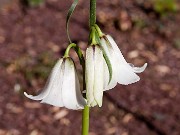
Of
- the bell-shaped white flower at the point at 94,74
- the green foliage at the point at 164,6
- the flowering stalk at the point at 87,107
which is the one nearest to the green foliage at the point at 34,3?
the green foliage at the point at 164,6

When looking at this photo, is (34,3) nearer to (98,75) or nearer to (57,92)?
(57,92)

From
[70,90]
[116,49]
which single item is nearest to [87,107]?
[70,90]

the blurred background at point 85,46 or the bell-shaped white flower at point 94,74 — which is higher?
the bell-shaped white flower at point 94,74

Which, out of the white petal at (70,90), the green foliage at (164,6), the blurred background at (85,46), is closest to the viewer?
the white petal at (70,90)

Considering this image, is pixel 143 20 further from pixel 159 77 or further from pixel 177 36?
pixel 159 77

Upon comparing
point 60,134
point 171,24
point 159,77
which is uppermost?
point 171,24

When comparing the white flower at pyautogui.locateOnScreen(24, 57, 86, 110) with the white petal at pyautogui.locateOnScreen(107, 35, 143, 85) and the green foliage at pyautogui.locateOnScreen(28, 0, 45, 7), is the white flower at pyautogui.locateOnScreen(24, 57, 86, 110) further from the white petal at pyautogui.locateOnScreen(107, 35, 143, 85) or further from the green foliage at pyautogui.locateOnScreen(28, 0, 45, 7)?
the green foliage at pyautogui.locateOnScreen(28, 0, 45, 7)

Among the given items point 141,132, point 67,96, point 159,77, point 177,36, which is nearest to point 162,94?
point 159,77

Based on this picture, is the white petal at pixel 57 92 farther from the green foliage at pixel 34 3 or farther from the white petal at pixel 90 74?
the green foliage at pixel 34 3
